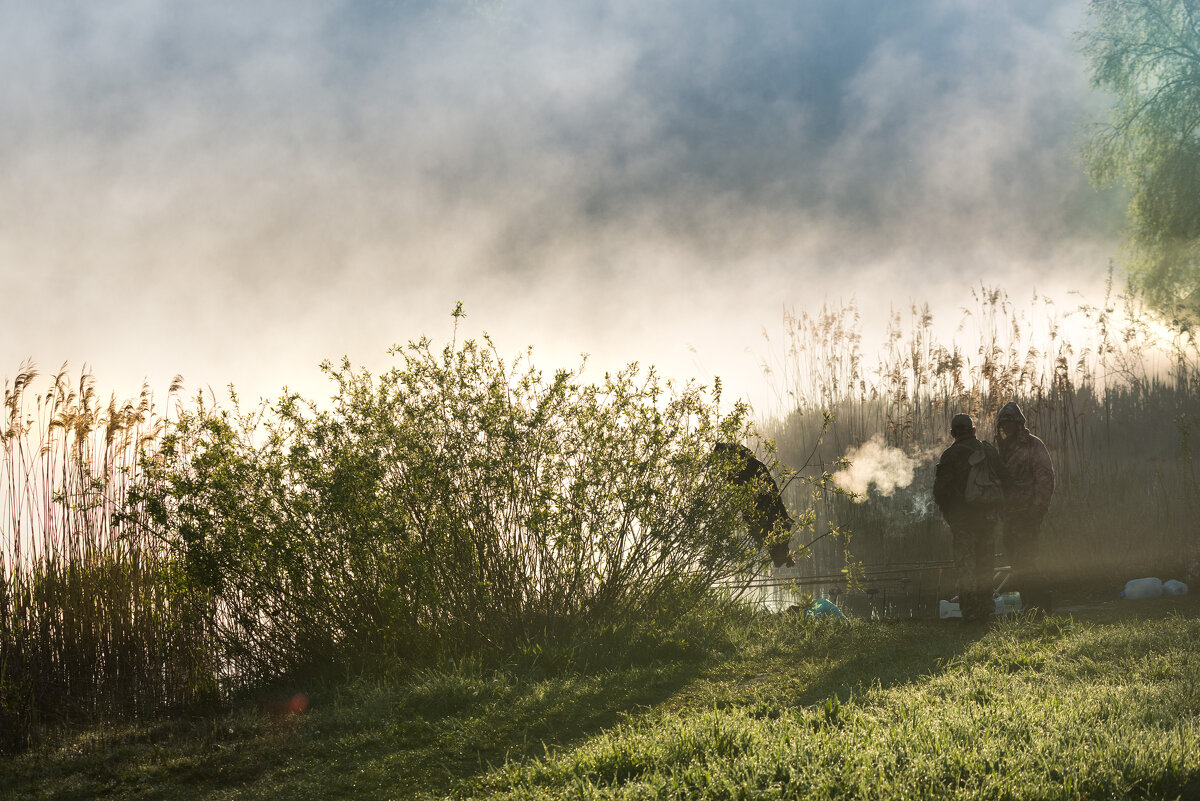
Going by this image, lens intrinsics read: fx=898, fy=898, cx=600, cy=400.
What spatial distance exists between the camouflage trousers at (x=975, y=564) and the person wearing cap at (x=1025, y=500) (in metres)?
0.78

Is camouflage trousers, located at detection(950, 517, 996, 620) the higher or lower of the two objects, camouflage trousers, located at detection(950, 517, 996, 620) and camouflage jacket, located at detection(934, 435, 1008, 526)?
the lower

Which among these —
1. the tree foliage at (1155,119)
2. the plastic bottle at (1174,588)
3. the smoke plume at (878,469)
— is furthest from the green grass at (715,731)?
the tree foliage at (1155,119)

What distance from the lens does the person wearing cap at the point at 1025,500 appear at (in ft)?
29.1

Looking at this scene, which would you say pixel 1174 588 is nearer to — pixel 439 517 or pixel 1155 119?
pixel 439 517

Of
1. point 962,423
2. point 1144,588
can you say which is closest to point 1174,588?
point 1144,588

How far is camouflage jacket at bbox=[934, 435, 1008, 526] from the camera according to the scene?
324 inches

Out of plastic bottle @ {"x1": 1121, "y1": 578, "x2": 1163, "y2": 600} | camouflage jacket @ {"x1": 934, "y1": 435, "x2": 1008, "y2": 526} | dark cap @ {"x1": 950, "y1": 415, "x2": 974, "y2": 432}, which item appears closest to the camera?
camouflage jacket @ {"x1": 934, "y1": 435, "x2": 1008, "y2": 526}

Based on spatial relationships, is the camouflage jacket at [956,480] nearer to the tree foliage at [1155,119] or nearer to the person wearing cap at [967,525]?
the person wearing cap at [967,525]

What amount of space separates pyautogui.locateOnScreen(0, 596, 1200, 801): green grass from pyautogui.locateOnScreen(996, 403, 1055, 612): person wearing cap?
76.5 inches

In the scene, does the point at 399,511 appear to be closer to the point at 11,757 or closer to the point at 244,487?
the point at 244,487

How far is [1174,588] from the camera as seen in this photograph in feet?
30.3

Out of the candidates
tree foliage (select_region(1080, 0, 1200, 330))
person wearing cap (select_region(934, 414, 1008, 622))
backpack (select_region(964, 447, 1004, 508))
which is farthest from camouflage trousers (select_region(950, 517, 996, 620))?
tree foliage (select_region(1080, 0, 1200, 330))

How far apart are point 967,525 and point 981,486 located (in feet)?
1.27

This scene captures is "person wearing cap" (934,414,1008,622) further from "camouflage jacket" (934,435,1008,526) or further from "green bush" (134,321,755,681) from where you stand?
"green bush" (134,321,755,681)
